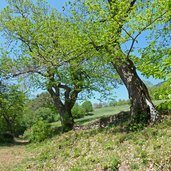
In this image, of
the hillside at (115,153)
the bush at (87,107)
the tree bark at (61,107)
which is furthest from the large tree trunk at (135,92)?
the bush at (87,107)

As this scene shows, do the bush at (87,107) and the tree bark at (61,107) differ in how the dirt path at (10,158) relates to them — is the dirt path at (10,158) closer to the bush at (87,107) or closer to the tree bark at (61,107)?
the tree bark at (61,107)

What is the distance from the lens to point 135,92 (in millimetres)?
16219

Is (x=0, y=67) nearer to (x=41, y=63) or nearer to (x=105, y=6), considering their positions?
(x=41, y=63)

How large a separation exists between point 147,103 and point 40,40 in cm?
1133

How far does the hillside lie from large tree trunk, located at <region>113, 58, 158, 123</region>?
101 cm

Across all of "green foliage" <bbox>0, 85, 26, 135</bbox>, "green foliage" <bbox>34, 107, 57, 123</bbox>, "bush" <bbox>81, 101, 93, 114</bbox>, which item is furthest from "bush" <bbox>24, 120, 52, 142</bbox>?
"green foliage" <bbox>34, 107, 57, 123</bbox>

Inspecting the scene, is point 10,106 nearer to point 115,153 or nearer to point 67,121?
point 67,121

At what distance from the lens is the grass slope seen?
999cm

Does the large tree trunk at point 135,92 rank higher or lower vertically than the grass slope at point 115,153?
higher

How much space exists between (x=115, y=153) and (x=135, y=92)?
17.5 feet

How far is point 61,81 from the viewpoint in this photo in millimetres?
25016

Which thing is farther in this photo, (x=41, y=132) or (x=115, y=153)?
(x=41, y=132)

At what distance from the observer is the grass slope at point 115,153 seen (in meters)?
9.99

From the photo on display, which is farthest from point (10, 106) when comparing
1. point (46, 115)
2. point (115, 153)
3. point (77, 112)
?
point (115, 153)
